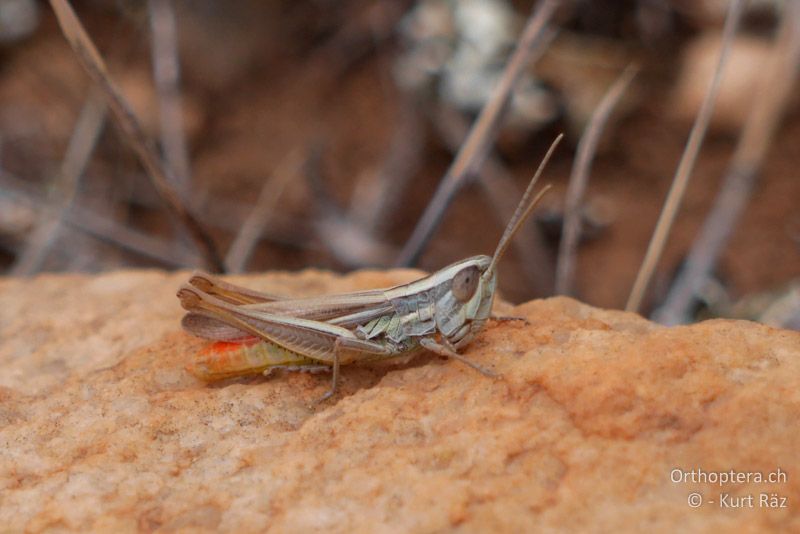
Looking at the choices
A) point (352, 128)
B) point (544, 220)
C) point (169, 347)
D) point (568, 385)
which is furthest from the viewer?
point (352, 128)

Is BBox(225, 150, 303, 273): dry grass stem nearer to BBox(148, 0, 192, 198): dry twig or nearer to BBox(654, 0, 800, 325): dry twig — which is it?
BBox(148, 0, 192, 198): dry twig

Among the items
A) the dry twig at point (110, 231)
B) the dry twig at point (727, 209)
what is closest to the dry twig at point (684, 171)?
the dry twig at point (727, 209)

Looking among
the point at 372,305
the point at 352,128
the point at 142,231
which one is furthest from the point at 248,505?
the point at 352,128

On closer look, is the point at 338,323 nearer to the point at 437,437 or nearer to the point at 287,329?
the point at 287,329

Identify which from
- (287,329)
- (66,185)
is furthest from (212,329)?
(66,185)

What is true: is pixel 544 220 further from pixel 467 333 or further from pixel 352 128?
pixel 467 333

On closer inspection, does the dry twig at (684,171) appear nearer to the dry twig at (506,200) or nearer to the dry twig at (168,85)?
the dry twig at (506,200)
